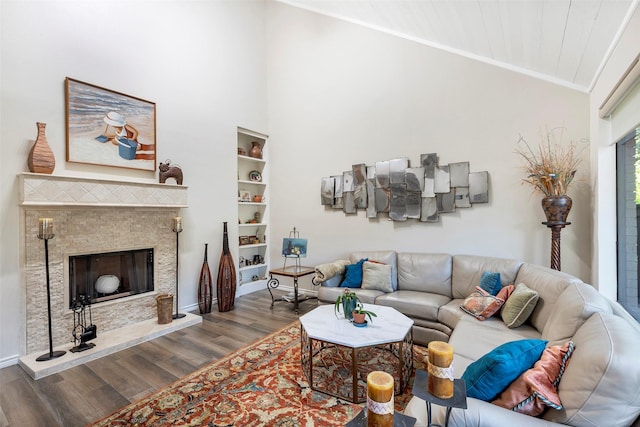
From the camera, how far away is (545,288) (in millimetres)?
2342

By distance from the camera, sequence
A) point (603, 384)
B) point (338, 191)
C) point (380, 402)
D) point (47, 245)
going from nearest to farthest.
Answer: point (380, 402) < point (603, 384) < point (47, 245) < point (338, 191)

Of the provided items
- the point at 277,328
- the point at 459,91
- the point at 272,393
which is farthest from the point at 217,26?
the point at 272,393

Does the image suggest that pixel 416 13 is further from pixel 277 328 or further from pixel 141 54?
pixel 277 328

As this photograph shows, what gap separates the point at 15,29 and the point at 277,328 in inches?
156

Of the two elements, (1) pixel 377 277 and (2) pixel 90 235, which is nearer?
(2) pixel 90 235

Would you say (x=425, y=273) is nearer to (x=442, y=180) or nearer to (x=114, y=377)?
(x=442, y=180)

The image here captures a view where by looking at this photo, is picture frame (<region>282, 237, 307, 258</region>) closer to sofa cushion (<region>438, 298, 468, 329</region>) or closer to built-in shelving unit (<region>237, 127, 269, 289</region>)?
built-in shelving unit (<region>237, 127, 269, 289</region>)

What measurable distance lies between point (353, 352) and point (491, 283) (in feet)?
5.57

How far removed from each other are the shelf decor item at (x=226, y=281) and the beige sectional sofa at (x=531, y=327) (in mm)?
1387

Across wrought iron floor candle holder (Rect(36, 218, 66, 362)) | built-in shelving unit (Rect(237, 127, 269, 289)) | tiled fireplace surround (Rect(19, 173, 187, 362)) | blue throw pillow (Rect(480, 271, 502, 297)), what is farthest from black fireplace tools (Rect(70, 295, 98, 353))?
blue throw pillow (Rect(480, 271, 502, 297))

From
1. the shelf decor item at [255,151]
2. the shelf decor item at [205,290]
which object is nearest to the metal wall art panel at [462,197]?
the shelf decor item at [255,151]

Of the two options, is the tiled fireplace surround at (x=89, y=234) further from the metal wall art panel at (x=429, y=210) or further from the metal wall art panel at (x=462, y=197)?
the metal wall art panel at (x=462, y=197)

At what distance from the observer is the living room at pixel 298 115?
2713mm

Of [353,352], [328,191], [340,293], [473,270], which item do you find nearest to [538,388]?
[353,352]
